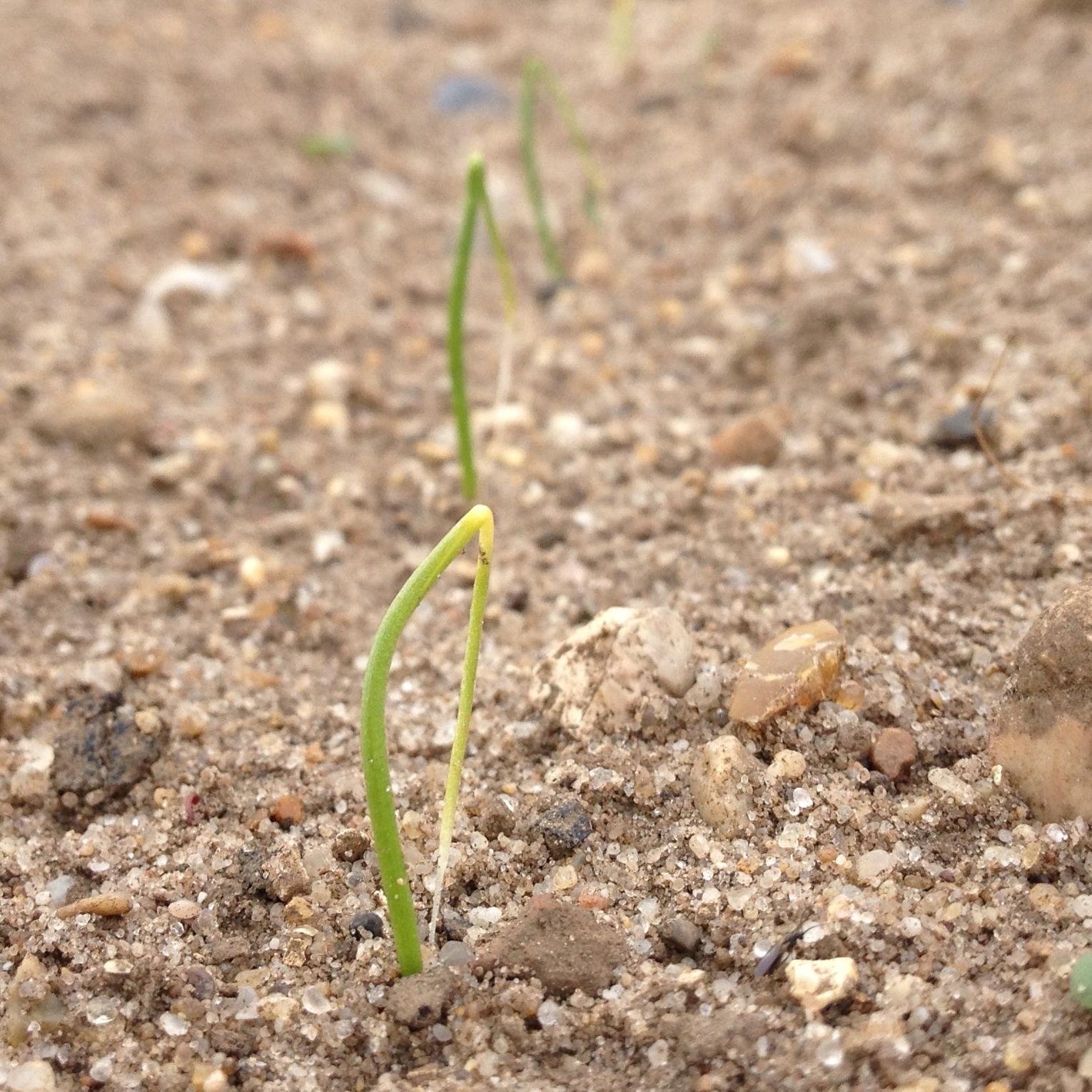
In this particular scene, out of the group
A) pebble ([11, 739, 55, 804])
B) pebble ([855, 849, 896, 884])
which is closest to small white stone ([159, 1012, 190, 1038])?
pebble ([11, 739, 55, 804])

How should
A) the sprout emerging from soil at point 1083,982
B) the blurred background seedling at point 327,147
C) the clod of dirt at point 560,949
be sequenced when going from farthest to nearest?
the blurred background seedling at point 327,147, the clod of dirt at point 560,949, the sprout emerging from soil at point 1083,982

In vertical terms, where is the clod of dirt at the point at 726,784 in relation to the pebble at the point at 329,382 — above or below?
below

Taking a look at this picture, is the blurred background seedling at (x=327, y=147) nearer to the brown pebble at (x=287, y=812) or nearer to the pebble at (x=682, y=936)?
the brown pebble at (x=287, y=812)

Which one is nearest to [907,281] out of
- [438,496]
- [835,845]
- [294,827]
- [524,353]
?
[524,353]

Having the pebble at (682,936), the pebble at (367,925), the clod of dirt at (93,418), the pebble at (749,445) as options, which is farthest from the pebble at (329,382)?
the pebble at (682,936)

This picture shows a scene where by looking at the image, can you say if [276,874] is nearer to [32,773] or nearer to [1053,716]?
[32,773]

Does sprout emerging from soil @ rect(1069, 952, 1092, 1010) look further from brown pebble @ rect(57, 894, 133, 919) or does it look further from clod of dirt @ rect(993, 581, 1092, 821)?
brown pebble @ rect(57, 894, 133, 919)
